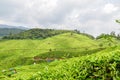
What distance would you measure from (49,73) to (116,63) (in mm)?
2966

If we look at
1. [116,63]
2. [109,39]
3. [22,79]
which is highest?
[109,39]

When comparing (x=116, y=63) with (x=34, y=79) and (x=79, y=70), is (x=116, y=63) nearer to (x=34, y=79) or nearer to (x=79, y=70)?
(x=79, y=70)

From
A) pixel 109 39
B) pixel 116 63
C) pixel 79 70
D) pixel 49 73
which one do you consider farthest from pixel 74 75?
pixel 109 39

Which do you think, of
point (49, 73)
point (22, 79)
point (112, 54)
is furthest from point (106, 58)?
point (22, 79)

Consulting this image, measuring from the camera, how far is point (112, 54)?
13.1 metres

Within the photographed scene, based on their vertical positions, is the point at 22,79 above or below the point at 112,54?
below

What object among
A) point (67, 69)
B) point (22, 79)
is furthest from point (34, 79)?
point (67, 69)

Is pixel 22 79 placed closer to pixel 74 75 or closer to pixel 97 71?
pixel 74 75

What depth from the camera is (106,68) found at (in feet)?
42.2

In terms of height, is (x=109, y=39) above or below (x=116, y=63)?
above

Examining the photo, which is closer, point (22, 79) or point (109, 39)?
point (22, 79)

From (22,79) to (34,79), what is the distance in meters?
0.66

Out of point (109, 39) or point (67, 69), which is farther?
point (109, 39)

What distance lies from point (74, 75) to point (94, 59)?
112 centimetres
